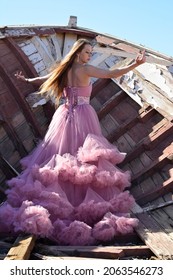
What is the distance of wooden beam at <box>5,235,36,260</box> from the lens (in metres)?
2.88

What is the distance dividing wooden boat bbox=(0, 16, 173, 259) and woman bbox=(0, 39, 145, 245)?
0.17 metres

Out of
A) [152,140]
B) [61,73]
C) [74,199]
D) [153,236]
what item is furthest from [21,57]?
[153,236]

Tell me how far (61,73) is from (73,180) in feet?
3.61

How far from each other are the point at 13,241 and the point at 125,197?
3.42ft

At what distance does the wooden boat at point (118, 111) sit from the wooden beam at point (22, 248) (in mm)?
234

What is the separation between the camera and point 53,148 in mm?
4352

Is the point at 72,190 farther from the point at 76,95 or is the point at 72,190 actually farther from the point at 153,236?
the point at 76,95

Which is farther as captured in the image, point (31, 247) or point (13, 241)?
point (13, 241)

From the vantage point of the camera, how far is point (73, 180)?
13.3ft

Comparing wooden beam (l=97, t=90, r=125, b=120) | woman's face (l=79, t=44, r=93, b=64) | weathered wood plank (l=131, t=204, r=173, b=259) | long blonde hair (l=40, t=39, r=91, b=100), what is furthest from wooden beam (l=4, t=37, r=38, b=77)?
weathered wood plank (l=131, t=204, r=173, b=259)
